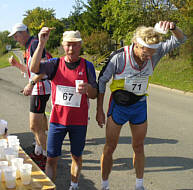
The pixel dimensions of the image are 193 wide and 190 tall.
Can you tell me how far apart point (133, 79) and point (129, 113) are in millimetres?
417

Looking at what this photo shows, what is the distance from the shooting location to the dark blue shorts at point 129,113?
341 centimetres

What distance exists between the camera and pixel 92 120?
7.32m

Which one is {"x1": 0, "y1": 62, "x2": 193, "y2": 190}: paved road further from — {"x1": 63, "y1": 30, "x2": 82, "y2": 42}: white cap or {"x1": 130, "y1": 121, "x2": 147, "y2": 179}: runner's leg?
{"x1": 63, "y1": 30, "x2": 82, "y2": 42}: white cap

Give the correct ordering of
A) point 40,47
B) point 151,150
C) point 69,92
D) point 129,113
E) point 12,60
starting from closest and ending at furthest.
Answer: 1. point 40,47
2. point 69,92
3. point 129,113
4. point 12,60
5. point 151,150

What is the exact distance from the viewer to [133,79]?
3299 millimetres

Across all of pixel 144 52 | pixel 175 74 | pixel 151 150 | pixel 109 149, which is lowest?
pixel 175 74

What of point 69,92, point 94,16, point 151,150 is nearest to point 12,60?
point 69,92

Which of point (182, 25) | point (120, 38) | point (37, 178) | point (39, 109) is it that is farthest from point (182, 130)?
point (120, 38)

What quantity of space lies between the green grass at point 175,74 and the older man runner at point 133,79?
8781 millimetres

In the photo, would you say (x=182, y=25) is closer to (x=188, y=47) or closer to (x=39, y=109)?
(x=188, y=47)

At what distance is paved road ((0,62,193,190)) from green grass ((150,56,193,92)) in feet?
12.5

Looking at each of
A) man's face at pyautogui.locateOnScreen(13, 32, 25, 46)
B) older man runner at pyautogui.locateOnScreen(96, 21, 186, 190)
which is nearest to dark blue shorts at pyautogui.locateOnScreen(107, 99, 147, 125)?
older man runner at pyautogui.locateOnScreen(96, 21, 186, 190)

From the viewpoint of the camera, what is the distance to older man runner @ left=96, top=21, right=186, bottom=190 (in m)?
3.15

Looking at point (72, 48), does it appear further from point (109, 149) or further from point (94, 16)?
point (94, 16)
